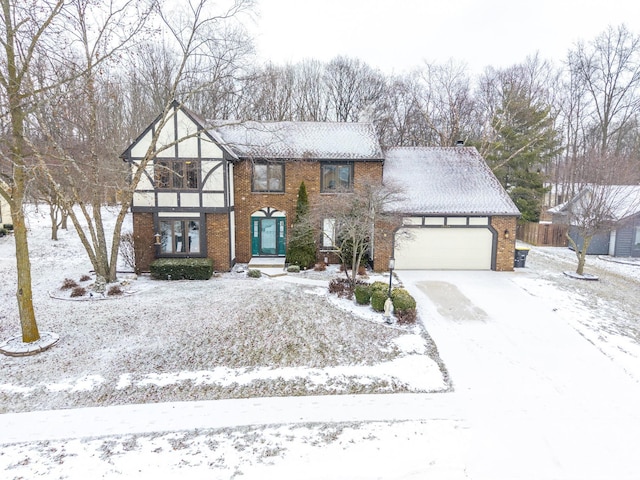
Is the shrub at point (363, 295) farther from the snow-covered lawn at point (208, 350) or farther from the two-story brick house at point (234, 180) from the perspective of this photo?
the two-story brick house at point (234, 180)

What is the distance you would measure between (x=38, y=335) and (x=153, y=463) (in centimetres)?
567

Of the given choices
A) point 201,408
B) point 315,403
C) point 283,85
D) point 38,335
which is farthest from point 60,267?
point 283,85

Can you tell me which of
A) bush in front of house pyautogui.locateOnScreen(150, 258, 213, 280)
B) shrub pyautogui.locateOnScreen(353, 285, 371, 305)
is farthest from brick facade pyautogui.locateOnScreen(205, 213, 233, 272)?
shrub pyautogui.locateOnScreen(353, 285, 371, 305)

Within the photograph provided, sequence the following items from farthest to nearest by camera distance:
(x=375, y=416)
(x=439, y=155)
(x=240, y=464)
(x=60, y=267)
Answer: (x=439, y=155) < (x=60, y=267) < (x=375, y=416) < (x=240, y=464)

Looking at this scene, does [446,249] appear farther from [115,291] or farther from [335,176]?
[115,291]

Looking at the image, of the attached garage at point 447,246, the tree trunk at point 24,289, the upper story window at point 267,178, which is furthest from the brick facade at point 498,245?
the tree trunk at point 24,289

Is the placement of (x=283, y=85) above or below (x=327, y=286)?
above

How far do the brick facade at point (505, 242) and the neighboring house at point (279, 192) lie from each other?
0.04 metres

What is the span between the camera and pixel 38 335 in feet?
29.3

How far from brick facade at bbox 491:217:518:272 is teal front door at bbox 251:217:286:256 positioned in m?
9.36

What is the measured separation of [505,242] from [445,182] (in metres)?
3.71

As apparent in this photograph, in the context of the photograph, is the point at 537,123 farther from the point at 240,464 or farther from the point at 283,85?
the point at 240,464

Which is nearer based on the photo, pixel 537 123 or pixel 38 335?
pixel 38 335

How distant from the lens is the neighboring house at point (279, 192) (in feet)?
49.8
